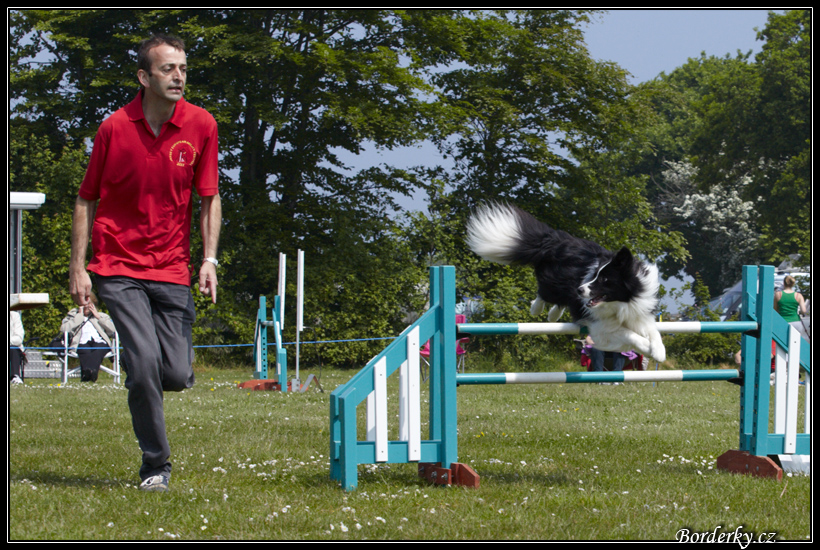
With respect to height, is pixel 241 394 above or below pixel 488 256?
below

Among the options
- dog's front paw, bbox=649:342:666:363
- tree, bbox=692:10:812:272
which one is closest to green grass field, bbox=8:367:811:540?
dog's front paw, bbox=649:342:666:363

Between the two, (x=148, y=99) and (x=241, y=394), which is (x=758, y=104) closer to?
(x=241, y=394)

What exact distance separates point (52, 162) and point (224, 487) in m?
13.9

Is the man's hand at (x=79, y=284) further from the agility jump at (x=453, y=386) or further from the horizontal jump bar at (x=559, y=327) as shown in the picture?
the horizontal jump bar at (x=559, y=327)

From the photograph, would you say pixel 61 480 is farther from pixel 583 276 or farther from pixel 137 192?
pixel 583 276

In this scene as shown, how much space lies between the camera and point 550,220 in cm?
1975

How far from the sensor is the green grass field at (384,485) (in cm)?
304

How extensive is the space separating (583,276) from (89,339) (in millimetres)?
9499

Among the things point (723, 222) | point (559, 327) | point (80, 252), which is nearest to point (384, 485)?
point (559, 327)

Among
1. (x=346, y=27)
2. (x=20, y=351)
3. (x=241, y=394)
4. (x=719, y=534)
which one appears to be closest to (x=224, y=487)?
(x=719, y=534)

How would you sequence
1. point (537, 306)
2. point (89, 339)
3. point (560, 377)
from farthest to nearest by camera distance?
point (89, 339) → point (537, 306) → point (560, 377)

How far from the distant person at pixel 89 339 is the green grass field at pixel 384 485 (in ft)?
15.3

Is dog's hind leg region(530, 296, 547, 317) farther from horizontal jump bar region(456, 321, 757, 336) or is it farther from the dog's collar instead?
horizontal jump bar region(456, 321, 757, 336)

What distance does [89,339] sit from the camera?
39.1 ft
